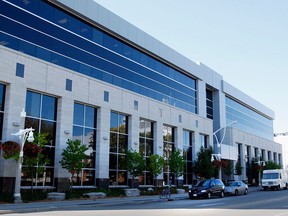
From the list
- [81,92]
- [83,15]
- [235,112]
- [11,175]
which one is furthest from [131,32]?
[235,112]

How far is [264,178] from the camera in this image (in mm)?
49562

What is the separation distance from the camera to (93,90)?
110 ft

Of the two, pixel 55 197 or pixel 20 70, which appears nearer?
pixel 55 197

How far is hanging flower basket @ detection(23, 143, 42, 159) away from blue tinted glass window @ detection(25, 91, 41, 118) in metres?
3.79

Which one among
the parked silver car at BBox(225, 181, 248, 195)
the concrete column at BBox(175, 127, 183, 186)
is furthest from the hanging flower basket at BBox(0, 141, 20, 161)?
the concrete column at BBox(175, 127, 183, 186)

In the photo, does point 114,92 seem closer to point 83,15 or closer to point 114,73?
→ point 114,73

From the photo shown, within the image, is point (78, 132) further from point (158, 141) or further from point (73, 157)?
point (158, 141)

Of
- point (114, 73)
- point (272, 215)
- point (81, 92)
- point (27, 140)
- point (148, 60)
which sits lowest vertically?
point (272, 215)

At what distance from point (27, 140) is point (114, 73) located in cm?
1477

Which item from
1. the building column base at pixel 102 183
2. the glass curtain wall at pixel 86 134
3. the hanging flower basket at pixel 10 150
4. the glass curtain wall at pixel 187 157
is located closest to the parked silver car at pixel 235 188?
the glass curtain wall at pixel 187 157

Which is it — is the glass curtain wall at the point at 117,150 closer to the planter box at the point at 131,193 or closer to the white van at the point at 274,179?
the planter box at the point at 131,193

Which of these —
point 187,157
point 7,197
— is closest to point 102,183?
point 7,197

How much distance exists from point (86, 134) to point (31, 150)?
8.72 meters

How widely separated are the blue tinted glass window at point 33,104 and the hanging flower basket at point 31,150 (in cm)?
379
